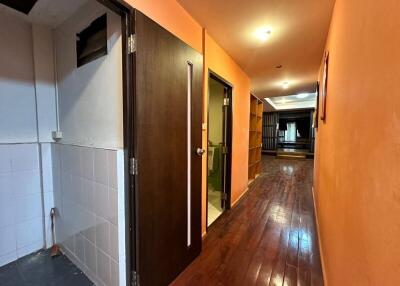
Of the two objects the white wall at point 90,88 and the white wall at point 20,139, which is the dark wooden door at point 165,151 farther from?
the white wall at point 20,139

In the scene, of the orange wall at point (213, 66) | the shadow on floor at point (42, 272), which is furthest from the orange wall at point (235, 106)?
the shadow on floor at point (42, 272)

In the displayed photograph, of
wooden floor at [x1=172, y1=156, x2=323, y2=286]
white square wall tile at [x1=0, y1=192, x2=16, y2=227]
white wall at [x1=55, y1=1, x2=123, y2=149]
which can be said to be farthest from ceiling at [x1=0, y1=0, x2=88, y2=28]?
wooden floor at [x1=172, y1=156, x2=323, y2=286]

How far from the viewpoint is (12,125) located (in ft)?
5.99

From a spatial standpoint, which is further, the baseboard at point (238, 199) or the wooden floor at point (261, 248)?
the baseboard at point (238, 199)

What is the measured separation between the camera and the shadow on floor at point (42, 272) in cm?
161

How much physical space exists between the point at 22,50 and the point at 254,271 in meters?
3.03

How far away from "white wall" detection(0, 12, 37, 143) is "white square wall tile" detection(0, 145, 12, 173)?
65 mm

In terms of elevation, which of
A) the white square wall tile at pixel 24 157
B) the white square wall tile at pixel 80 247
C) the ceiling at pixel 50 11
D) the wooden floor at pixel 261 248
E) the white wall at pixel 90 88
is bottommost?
the wooden floor at pixel 261 248

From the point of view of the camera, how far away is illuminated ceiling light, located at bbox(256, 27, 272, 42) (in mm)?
2231

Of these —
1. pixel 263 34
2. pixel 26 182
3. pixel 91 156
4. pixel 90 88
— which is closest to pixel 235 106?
pixel 263 34

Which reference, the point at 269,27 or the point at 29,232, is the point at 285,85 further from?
the point at 29,232

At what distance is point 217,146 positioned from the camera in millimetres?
4027

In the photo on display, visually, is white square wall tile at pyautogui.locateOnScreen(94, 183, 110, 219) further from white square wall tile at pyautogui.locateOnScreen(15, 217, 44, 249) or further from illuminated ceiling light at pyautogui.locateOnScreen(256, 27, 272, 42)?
illuminated ceiling light at pyautogui.locateOnScreen(256, 27, 272, 42)

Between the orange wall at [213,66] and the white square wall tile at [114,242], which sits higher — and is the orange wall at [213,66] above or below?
above
